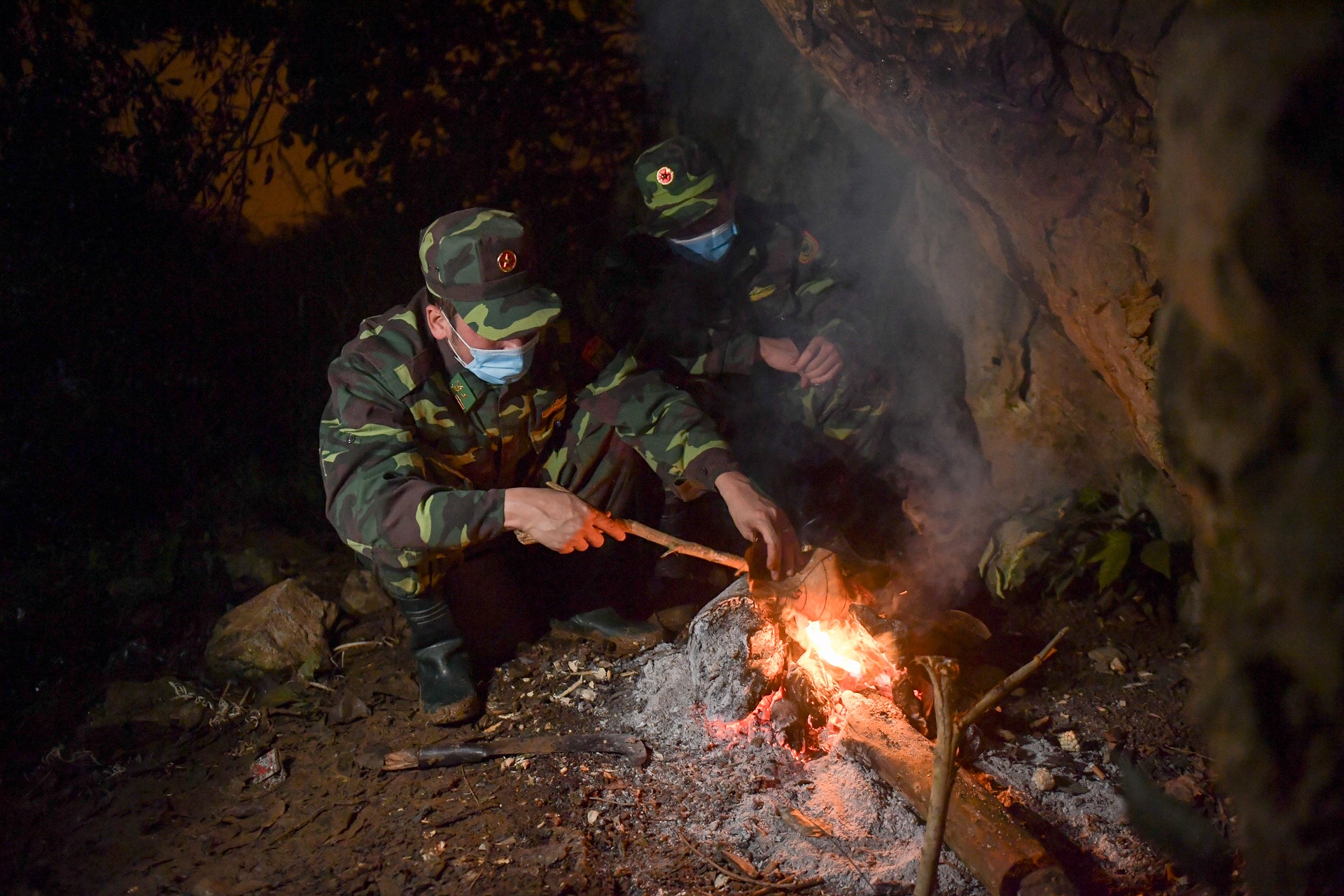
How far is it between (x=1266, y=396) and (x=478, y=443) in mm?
3080

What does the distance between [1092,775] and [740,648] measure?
129 cm

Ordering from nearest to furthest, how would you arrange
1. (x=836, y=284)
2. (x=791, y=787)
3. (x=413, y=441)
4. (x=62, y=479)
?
1. (x=791, y=787)
2. (x=413, y=441)
3. (x=836, y=284)
4. (x=62, y=479)

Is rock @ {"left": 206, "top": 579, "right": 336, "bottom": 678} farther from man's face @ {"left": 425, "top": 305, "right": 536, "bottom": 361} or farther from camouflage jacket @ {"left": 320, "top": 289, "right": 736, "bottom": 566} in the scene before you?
man's face @ {"left": 425, "top": 305, "right": 536, "bottom": 361}

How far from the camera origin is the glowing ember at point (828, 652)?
319 centimetres

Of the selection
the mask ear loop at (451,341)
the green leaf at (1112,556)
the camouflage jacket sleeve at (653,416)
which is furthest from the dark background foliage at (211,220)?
the green leaf at (1112,556)

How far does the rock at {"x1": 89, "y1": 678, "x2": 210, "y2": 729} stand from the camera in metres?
3.76

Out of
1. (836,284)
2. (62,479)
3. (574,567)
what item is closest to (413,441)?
(574,567)

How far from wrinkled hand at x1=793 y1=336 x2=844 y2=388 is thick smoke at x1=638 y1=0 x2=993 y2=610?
41 cm

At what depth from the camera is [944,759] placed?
7.16ft

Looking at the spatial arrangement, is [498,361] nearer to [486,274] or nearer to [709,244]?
[486,274]

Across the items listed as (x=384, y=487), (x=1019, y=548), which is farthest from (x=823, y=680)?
(x=384, y=487)

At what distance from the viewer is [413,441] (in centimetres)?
326

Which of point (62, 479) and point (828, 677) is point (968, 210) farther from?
point (62, 479)

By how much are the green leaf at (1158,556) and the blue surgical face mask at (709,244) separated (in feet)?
8.29
